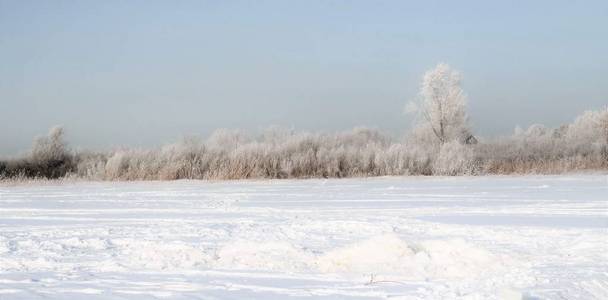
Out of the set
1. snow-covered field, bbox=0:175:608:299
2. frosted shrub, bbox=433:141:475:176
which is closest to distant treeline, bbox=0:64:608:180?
frosted shrub, bbox=433:141:475:176

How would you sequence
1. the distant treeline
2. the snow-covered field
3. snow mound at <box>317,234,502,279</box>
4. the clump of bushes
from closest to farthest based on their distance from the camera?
1. the snow-covered field
2. snow mound at <box>317,234,502,279</box>
3. the distant treeline
4. the clump of bushes

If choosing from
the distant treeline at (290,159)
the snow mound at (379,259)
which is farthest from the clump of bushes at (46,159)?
the snow mound at (379,259)

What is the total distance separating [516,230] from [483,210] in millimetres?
1964

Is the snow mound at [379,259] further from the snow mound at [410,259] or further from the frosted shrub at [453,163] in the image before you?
the frosted shrub at [453,163]

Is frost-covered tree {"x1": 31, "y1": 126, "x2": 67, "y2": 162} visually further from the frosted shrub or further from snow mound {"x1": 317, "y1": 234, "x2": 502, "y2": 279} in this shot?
snow mound {"x1": 317, "y1": 234, "x2": 502, "y2": 279}

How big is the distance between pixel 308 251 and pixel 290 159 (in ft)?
49.9

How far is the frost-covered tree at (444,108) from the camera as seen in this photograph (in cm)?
3048

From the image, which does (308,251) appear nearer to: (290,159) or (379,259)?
(379,259)

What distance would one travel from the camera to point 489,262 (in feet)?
16.1

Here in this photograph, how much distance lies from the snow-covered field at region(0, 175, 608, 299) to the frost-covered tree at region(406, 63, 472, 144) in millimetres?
21467

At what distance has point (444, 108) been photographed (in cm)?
3058

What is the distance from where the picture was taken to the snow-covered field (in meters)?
4.14

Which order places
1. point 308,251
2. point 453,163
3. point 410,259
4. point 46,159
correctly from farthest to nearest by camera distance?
point 46,159
point 453,163
point 308,251
point 410,259

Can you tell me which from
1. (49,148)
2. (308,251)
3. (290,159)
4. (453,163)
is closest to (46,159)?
(49,148)
